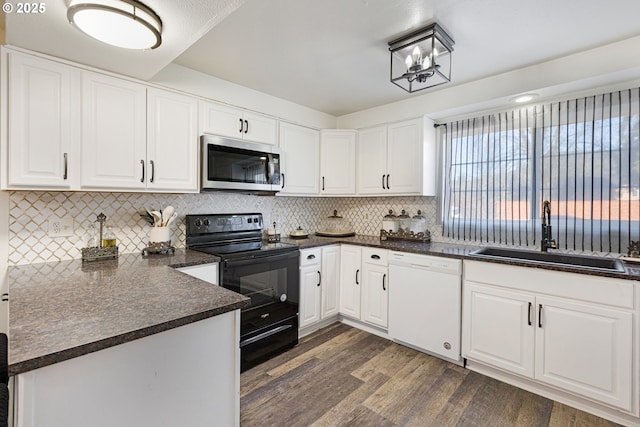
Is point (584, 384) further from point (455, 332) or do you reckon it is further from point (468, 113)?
point (468, 113)

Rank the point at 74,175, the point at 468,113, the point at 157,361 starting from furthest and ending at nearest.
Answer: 1. the point at 468,113
2. the point at 74,175
3. the point at 157,361

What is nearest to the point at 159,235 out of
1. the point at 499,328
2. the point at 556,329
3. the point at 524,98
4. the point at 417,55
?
the point at 417,55

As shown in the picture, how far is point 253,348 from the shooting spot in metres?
2.42

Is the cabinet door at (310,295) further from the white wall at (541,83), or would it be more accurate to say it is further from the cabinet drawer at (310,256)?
the white wall at (541,83)

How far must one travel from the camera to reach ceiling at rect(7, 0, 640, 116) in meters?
1.54

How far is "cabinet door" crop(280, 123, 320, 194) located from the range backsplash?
33 cm

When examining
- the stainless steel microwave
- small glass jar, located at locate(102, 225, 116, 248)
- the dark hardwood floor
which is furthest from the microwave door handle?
the dark hardwood floor

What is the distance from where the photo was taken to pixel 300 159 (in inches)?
131

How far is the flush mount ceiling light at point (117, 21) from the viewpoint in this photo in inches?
47.9

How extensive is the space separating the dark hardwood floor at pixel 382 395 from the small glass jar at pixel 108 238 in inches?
55.8

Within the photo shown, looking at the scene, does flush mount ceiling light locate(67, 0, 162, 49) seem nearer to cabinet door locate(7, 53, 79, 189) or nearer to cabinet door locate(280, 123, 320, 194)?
cabinet door locate(7, 53, 79, 189)

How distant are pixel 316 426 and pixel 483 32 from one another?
2708 millimetres

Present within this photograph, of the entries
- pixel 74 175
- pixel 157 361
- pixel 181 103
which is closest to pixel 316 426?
pixel 157 361

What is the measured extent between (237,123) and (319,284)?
1772mm
